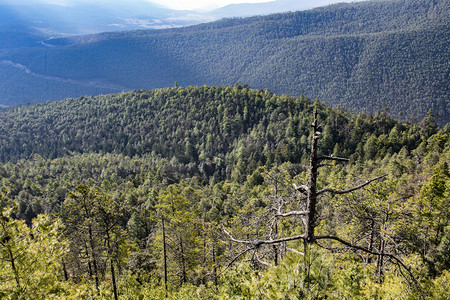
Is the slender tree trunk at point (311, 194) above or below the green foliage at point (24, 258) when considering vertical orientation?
above

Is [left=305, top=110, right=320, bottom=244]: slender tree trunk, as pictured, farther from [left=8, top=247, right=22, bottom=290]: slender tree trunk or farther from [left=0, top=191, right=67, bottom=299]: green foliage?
[left=8, top=247, right=22, bottom=290]: slender tree trunk

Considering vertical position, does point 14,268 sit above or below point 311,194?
below

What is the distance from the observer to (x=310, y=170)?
5168 millimetres

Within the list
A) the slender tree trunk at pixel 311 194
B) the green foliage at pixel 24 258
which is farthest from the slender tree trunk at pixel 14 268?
the slender tree trunk at pixel 311 194

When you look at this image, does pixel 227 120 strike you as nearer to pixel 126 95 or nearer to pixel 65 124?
pixel 126 95

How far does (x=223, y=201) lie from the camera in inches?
A: 2768

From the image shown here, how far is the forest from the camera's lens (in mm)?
6865

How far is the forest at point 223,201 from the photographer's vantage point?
22.5ft

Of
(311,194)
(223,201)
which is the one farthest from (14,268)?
(223,201)

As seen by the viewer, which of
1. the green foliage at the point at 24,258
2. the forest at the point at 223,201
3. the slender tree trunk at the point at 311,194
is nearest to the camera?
the slender tree trunk at the point at 311,194

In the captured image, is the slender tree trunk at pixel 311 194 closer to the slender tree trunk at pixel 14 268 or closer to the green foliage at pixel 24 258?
the green foliage at pixel 24 258

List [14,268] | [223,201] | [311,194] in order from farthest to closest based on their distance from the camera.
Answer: [223,201] → [14,268] → [311,194]

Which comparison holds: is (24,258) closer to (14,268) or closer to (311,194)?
(14,268)

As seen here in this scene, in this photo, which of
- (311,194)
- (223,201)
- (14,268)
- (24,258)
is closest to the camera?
(311,194)
